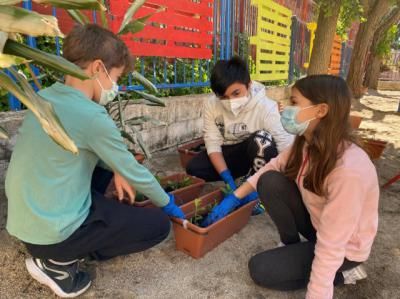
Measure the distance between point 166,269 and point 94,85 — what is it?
91cm

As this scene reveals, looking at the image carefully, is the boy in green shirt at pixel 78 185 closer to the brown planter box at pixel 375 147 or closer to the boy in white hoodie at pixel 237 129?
the boy in white hoodie at pixel 237 129

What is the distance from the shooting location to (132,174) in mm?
1412

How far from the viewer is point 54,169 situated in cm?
125

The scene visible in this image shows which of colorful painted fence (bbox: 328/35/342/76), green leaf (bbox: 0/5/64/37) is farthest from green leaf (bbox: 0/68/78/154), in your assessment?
colorful painted fence (bbox: 328/35/342/76)

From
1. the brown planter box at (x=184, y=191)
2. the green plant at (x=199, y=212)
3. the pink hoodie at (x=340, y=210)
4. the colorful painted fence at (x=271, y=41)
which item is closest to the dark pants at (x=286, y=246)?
the pink hoodie at (x=340, y=210)

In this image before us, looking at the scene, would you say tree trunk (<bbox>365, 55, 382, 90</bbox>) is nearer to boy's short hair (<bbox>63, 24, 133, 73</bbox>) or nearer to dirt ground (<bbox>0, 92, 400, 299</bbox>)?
dirt ground (<bbox>0, 92, 400, 299</bbox>)

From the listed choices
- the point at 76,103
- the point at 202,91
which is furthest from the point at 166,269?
the point at 202,91

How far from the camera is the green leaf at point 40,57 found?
2.73 ft

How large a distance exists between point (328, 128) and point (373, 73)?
1270 centimetres

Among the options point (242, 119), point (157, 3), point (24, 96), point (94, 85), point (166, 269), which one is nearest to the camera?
point (24, 96)

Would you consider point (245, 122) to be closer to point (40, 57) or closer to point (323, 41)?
point (40, 57)

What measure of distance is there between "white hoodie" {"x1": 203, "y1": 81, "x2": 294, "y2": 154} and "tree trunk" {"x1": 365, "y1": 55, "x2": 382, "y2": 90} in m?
11.2

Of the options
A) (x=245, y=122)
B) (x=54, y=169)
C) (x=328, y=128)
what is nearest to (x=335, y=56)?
(x=245, y=122)

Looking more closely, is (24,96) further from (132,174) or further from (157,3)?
(157,3)
